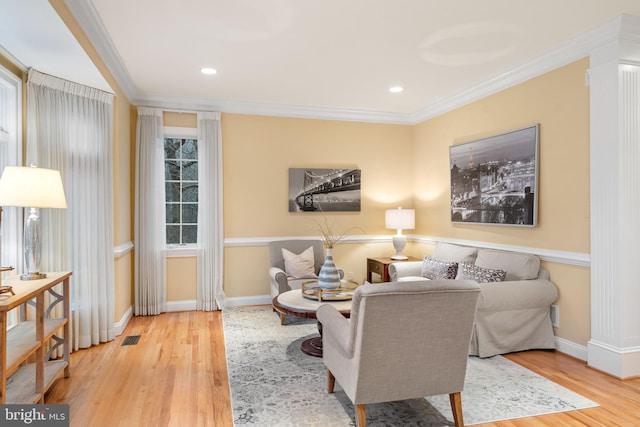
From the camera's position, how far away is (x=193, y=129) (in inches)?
206

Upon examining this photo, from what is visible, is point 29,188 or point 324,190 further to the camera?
point 324,190

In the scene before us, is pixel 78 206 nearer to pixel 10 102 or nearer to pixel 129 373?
pixel 10 102

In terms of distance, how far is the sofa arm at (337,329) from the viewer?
7.43 feet

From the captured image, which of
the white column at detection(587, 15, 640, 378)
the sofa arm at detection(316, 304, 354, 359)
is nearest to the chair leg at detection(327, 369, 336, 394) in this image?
the sofa arm at detection(316, 304, 354, 359)

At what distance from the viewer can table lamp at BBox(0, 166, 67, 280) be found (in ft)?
8.30

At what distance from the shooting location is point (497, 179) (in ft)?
14.1

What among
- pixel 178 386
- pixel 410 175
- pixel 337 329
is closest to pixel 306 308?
pixel 337 329

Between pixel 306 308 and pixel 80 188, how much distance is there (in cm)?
238

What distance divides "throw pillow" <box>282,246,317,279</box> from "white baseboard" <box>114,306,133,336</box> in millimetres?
1897

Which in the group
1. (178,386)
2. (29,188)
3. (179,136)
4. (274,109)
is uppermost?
(274,109)

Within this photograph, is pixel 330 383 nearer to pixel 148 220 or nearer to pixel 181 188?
pixel 148 220

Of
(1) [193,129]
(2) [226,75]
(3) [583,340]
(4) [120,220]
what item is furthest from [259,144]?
(3) [583,340]

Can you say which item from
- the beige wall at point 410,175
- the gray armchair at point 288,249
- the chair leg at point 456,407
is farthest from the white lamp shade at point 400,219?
the chair leg at point 456,407

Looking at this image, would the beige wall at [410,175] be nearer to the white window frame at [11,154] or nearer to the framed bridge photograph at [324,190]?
the framed bridge photograph at [324,190]
